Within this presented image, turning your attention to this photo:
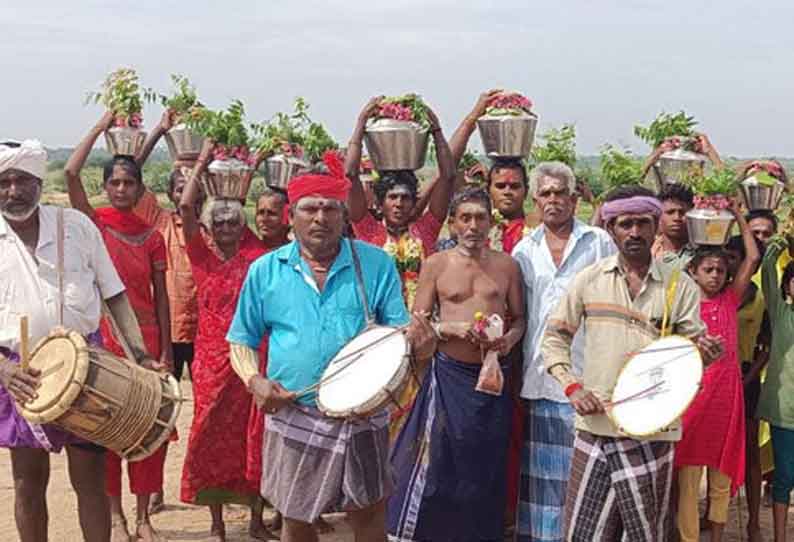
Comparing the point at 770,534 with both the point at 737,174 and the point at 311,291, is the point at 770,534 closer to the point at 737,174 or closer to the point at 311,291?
the point at 737,174

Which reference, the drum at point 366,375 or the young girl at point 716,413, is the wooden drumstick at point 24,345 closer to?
the drum at point 366,375

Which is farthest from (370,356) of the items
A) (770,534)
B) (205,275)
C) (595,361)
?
(770,534)

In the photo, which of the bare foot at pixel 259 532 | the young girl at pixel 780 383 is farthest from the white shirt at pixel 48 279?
the young girl at pixel 780 383

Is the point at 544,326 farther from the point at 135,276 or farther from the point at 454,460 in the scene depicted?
the point at 135,276

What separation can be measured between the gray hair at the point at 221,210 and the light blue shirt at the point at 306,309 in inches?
62.3

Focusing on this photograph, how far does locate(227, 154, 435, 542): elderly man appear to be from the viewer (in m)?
4.43

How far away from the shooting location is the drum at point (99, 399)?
14.1ft

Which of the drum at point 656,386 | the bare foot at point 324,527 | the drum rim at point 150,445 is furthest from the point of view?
the bare foot at point 324,527

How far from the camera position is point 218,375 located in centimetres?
618

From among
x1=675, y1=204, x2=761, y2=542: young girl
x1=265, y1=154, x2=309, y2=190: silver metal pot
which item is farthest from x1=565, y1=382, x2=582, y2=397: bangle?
x1=265, y1=154, x2=309, y2=190: silver metal pot

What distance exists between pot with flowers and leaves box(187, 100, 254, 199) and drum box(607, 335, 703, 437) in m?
2.68

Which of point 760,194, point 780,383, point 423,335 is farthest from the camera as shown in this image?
point 760,194

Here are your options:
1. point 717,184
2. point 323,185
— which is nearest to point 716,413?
point 717,184

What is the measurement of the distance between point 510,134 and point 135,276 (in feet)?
7.64
